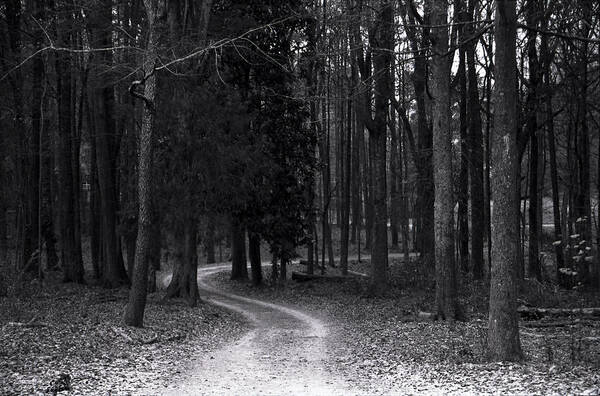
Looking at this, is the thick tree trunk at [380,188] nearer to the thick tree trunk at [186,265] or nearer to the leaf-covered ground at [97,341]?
the leaf-covered ground at [97,341]

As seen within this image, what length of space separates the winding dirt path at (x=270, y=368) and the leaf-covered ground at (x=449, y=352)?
41 centimetres

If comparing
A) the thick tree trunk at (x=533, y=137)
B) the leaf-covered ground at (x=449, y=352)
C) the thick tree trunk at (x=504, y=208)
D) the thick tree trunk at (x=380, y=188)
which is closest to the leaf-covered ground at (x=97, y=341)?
the leaf-covered ground at (x=449, y=352)

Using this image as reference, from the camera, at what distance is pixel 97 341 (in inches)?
420

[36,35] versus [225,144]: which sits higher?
[36,35]

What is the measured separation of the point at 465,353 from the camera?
376 inches

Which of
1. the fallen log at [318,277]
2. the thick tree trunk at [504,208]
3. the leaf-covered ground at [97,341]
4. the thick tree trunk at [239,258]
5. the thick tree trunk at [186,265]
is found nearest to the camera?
the leaf-covered ground at [97,341]

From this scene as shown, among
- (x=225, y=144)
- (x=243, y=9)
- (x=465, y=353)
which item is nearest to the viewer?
(x=465, y=353)

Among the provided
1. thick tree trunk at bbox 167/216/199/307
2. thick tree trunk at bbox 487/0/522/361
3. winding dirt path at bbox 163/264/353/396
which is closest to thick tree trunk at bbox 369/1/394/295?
winding dirt path at bbox 163/264/353/396

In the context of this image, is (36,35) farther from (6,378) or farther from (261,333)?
(6,378)

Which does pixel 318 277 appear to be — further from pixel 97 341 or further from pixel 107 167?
pixel 97 341

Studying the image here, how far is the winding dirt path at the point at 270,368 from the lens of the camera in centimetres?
770

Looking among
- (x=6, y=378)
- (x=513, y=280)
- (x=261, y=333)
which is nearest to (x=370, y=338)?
(x=261, y=333)

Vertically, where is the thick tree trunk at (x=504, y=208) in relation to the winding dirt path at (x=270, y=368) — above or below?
above

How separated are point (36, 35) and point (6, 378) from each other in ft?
48.6
